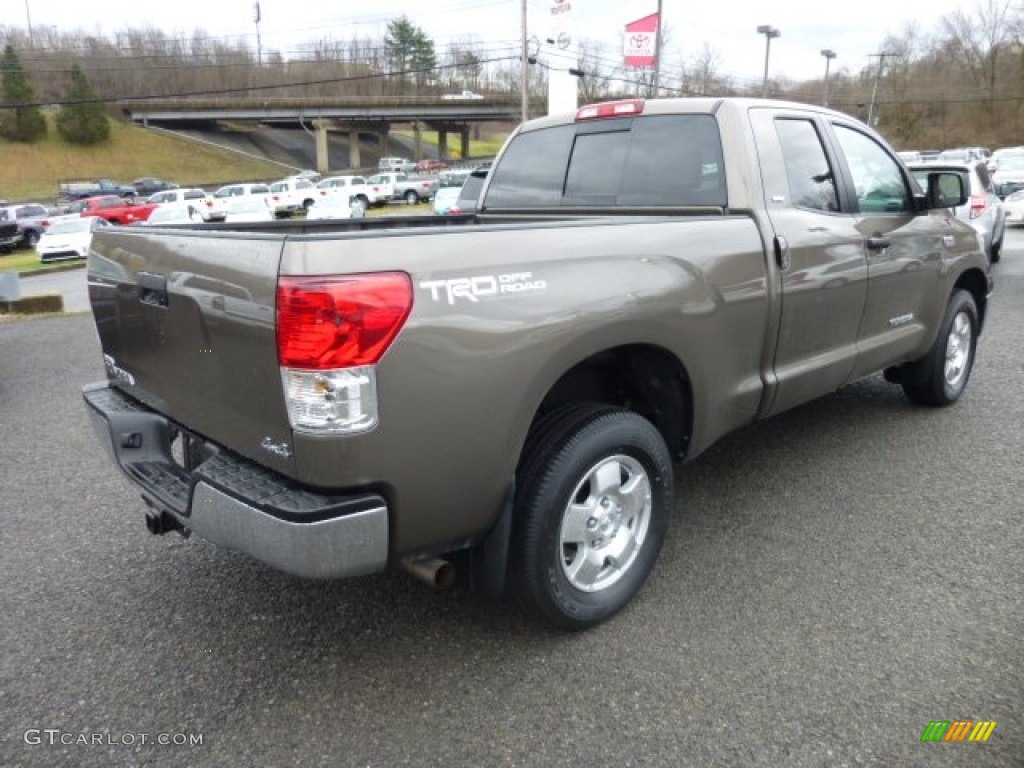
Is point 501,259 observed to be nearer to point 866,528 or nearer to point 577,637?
point 577,637

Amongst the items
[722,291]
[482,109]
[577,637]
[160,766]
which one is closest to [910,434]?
[722,291]

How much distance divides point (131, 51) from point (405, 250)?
3738 inches

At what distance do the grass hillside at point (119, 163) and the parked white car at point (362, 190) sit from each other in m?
27.0

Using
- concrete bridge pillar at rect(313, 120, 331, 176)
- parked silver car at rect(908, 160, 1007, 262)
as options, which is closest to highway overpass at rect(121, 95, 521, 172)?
concrete bridge pillar at rect(313, 120, 331, 176)

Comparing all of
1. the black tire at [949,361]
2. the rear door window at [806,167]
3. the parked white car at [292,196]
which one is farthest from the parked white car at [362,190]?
the rear door window at [806,167]

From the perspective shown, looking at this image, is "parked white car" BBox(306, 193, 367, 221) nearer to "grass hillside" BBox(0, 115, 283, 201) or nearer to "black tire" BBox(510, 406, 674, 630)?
"black tire" BBox(510, 406, 674, 630)

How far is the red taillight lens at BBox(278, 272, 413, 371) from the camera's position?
6.52 feet

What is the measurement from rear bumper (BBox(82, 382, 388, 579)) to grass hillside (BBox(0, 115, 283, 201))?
6311cm

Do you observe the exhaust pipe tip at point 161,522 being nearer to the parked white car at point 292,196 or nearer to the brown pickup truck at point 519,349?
the brown pickup truck at point 519,349

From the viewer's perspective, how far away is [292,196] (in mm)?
38719

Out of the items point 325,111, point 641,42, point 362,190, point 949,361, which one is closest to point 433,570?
point 949,361

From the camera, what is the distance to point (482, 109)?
3157 inches

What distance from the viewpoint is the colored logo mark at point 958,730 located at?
227 cm

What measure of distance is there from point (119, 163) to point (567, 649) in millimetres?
73755
